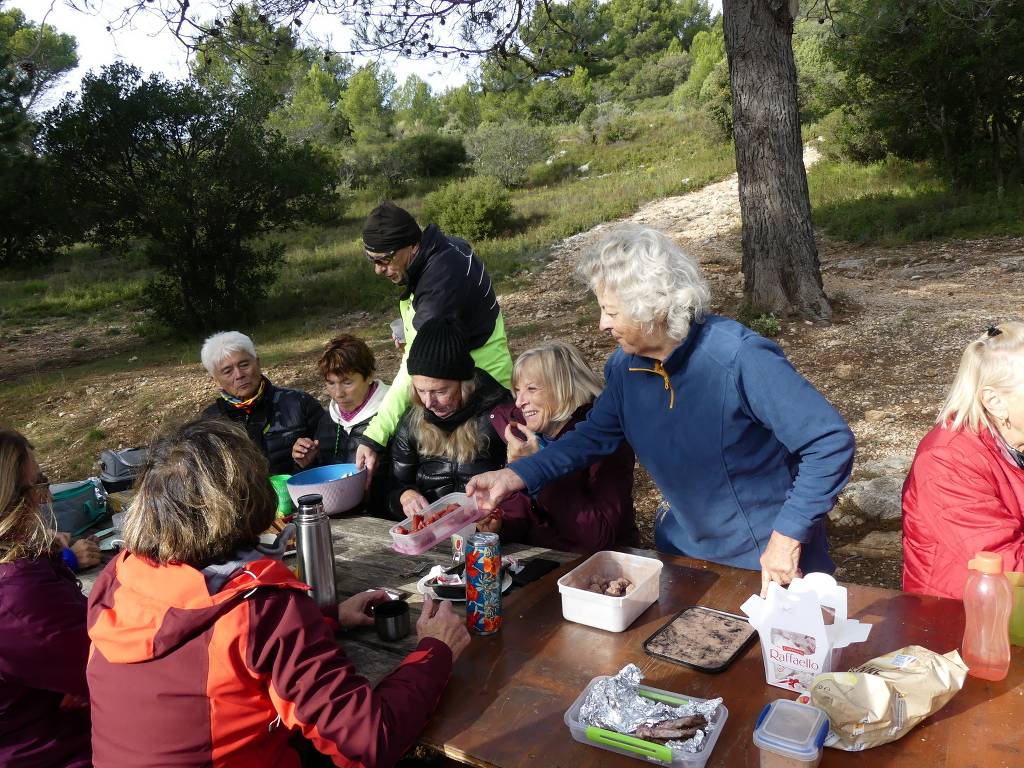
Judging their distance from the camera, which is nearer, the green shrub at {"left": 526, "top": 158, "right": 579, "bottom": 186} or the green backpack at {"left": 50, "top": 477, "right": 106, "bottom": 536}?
the green backpack at {"left": 50, "top": 477, "right": 106, "bottom": 536}

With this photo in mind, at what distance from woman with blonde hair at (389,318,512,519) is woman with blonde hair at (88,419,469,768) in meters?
Answer: 1.37

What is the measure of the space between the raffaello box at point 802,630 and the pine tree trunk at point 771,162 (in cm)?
567

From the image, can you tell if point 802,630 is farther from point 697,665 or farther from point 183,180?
point 183,180

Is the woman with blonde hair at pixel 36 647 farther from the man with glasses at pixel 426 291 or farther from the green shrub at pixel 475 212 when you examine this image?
the green shrub at pixel 475 212

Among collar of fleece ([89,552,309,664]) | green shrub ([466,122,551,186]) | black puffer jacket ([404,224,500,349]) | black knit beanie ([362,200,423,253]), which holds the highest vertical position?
green shrub ([466,122,551,186])

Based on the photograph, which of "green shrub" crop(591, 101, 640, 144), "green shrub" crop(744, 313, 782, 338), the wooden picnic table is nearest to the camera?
the wooden picnic table

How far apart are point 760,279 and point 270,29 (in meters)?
4.47

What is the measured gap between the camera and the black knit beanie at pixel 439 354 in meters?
2.92

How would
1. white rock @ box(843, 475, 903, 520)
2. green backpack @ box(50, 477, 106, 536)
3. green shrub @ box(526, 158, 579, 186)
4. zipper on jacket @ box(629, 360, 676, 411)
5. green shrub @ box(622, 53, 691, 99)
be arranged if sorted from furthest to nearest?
green shrub @ box(622, 53, 691, 99) → green shrub @ box(526, 158, 579, 186) → white rock @ box(843, 475, 903, 520) → green backpack @ box(50, 477, 106, 536) → zipper on jacket @ box(629, 360, 676, 411)

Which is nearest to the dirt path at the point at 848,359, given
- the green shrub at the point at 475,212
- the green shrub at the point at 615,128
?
the green shrub at the point at 475,212

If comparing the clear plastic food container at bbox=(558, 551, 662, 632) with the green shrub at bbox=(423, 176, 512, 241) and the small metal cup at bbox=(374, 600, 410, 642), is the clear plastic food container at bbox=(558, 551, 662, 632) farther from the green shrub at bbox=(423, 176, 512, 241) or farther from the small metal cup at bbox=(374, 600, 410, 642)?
the green shrub at bbox=(423, 176, 512, 241)

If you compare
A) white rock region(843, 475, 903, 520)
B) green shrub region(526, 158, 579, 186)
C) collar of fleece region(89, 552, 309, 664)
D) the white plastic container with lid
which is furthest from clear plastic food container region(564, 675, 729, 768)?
green shrub region(526, 158, 579, 186)

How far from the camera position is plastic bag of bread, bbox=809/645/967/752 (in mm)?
1340

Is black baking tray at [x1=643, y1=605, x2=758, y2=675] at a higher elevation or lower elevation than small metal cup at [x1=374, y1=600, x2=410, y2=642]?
lower
